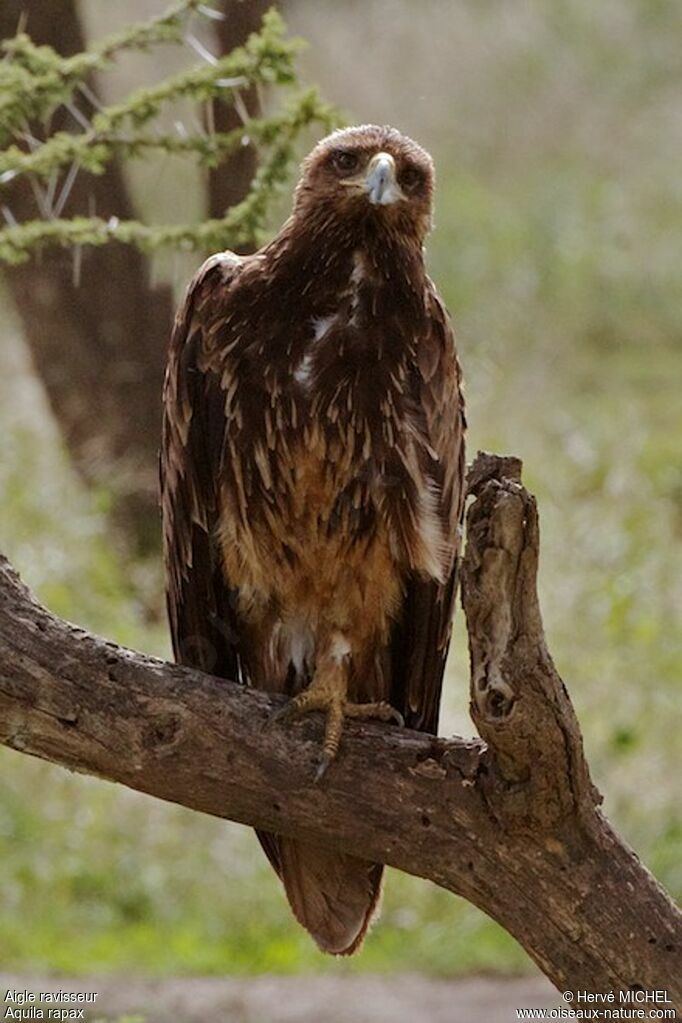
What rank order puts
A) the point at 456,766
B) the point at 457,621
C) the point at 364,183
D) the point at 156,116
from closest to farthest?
1. the point at 456,766
2. the point at 364,183
3. the point at 156,116
4. the point at 457,621

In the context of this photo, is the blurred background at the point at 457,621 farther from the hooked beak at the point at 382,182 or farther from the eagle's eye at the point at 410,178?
the hooked beak at the point at 382,182

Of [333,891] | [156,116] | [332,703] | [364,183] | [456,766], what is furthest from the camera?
[156,116]

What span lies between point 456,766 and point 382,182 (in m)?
1.22

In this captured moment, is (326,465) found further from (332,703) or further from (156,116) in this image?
(156,116)

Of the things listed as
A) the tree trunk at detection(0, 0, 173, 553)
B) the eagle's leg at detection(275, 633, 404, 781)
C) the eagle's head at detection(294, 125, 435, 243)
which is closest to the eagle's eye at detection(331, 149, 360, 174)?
the eagle's head at detection(294, 125, 435, 243)

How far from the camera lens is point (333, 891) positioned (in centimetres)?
387

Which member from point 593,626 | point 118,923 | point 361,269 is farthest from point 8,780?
point 361,269

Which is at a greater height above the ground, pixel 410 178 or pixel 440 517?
pixel 410 178

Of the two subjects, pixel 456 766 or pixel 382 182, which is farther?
pixel 382 182

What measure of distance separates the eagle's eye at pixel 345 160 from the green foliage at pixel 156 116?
0.91 ft

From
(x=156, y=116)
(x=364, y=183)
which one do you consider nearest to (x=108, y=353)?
(x=156, y=116)

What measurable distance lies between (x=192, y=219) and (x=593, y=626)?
2400 mm

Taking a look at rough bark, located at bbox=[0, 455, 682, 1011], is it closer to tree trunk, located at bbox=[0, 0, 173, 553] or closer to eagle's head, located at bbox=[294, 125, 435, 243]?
eagle's head, located at bbox=[294, 125, 435, 243]

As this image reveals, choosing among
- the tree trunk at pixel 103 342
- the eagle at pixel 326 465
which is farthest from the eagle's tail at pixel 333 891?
the tree trunk at pixel 103 342
